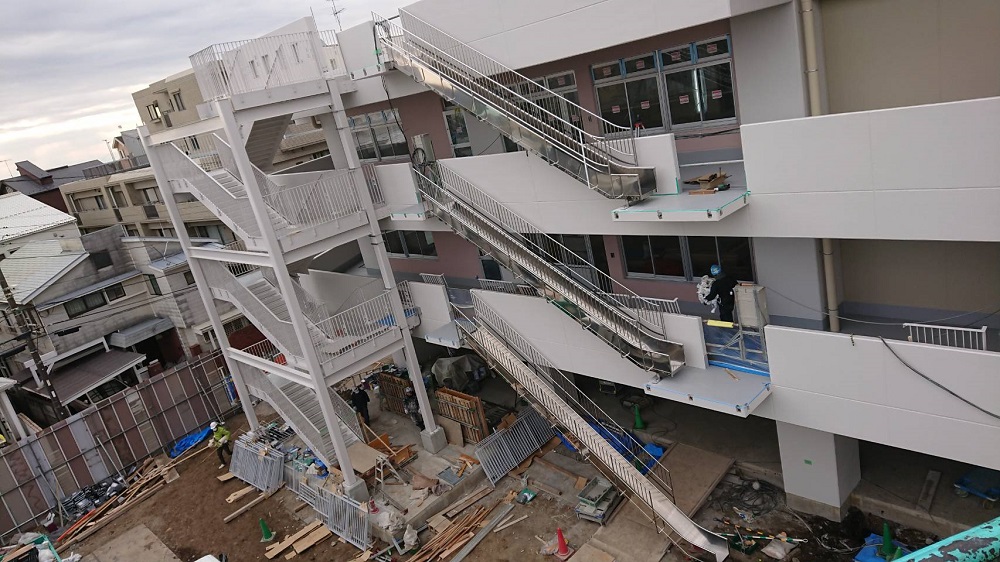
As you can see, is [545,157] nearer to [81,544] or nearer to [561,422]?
[561,422]

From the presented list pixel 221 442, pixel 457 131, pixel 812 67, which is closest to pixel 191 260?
pixel 221 442

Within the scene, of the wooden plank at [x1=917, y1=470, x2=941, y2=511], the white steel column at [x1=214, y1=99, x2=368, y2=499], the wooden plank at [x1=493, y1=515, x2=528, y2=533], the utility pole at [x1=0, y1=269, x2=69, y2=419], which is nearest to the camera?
the wooden plank at [x1=917, y1=470, x2=941, y2=511]

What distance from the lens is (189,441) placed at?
75.5 feet

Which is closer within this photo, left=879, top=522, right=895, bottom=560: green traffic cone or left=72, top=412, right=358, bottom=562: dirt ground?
left=879, top=522, right=895, bottom=560: green traffic cone

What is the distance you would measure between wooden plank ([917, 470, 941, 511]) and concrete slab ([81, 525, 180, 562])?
17708 millimetres

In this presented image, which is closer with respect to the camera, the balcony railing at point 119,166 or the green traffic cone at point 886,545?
the green traffic cone at point 886,545

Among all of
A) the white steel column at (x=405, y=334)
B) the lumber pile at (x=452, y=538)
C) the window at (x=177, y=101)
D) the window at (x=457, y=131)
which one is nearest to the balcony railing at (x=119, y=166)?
the window at (x=177, y=101)

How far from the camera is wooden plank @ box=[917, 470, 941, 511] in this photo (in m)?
12.0

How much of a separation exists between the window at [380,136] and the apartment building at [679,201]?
444 millimetres

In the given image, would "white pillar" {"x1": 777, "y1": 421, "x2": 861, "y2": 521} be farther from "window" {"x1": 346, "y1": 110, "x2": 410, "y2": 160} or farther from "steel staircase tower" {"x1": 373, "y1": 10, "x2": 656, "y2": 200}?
"window" {"x1": 346, "y1": 110, "x2": 410, "y2": 160}

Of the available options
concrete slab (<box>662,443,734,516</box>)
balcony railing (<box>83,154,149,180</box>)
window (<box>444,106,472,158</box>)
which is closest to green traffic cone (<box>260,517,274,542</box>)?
concrete slab (<box>662,443,734,516</box>)

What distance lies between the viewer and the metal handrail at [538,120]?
38.5 ft

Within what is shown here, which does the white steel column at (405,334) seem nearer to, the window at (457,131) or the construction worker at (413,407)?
the construction worker at (413,407)

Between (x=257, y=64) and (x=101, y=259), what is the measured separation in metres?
21.0
